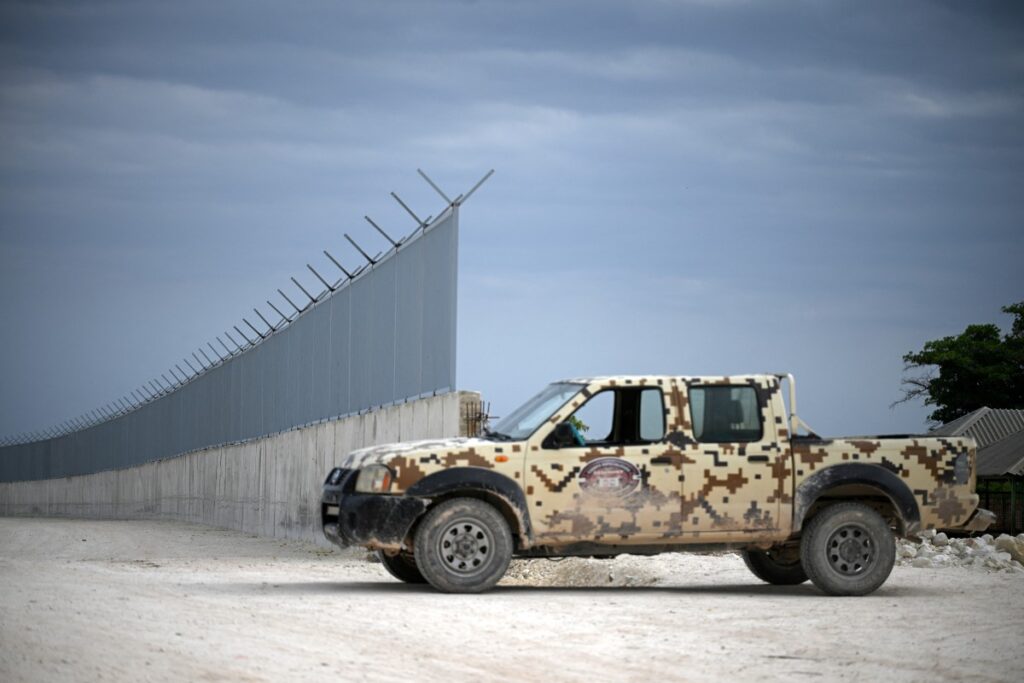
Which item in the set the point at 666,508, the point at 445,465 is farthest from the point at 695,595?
the point at 445,465

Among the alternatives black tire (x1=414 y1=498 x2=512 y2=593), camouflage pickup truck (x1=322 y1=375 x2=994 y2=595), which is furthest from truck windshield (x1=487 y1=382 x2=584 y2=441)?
black tire (x1=414 y1=498 x2=512 y2=593)

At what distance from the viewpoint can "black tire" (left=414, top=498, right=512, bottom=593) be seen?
13.9 meters

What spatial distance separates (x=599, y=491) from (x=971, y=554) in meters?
7.21

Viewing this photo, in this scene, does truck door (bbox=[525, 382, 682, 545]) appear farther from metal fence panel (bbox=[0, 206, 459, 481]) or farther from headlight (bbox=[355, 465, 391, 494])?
metal fence panel (bbox=[0, 206, 459, 481])

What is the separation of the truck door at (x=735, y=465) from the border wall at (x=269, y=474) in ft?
18.3

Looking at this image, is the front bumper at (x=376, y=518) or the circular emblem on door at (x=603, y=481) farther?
the circular emblem on door at (x=603, y=481)

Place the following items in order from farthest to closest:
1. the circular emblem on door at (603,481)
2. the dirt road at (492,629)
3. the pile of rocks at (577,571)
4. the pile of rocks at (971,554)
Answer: the pile of rocks at (971,554) < the pile of rocks at (577,571) < the circular emblem on door at (603,481) < the dirt road at (492,629)

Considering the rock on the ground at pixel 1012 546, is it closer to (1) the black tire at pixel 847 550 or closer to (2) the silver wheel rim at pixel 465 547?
(1) the black tire at pixel 847 550

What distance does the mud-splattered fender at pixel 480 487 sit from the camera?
13.9 meters

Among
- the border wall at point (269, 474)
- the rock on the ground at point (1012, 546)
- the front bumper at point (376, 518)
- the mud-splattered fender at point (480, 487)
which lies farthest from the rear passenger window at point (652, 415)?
the rock on the ground at point (1012, 546)

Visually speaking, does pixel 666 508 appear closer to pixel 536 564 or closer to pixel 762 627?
pixel 762 627

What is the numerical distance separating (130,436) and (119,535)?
28.0m

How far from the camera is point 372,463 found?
14.2m

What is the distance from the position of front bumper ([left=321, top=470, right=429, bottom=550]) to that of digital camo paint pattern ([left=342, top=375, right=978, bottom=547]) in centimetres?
16
